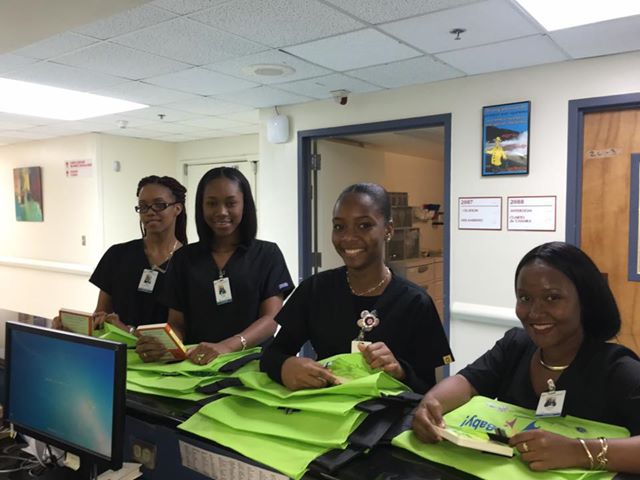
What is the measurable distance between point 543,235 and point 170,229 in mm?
2127

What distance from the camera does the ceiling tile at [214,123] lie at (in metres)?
4.64

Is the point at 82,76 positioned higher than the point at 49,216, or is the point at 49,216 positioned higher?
the point at 82,76

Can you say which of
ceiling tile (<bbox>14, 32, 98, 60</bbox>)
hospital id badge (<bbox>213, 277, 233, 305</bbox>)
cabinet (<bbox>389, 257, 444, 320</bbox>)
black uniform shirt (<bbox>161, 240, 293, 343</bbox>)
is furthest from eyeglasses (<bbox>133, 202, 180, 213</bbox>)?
cabinet (<bbox>389, 257, 444, 320</bbox>)

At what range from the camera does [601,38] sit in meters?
2.44

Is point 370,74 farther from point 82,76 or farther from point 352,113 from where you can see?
point 82,76

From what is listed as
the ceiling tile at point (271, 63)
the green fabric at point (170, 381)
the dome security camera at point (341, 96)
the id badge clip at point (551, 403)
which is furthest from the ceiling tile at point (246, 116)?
the id badge clip at point (551, 403)

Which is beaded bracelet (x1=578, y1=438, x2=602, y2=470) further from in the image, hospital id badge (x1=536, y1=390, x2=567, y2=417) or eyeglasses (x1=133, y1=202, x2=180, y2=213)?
eyeglasses (x1=133, y1=202, x2=180, y2=213)

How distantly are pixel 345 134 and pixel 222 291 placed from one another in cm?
237

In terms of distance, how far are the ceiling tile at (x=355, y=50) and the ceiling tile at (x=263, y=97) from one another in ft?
2.50

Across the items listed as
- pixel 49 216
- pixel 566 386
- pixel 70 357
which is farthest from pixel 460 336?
pixel 49 216

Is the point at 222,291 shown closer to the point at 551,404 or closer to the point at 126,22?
the point at 551,404

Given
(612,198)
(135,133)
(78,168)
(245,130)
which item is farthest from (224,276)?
(78,168)

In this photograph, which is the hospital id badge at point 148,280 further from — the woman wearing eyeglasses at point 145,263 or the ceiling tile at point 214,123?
the ceiling tile at point 214,123

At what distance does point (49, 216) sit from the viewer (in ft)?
19.9
